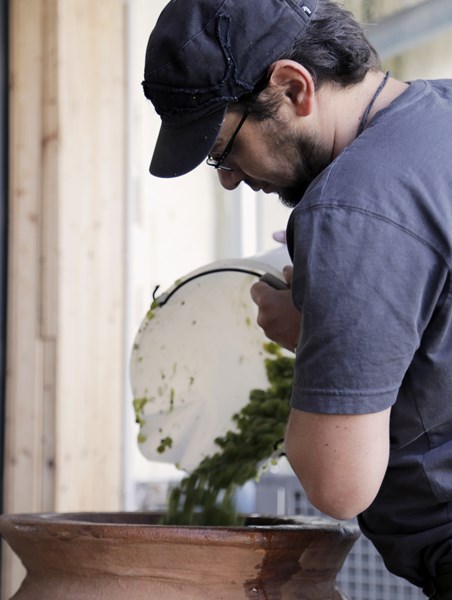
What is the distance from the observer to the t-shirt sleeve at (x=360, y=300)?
1.00 metres

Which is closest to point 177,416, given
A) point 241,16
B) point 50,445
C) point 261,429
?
point 261,429

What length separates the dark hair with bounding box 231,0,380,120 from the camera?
1.16 m

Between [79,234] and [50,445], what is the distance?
2.23 feet

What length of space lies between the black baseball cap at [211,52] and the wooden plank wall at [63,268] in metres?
1.97

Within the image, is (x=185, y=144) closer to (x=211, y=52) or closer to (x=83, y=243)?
(x=211, y=52)

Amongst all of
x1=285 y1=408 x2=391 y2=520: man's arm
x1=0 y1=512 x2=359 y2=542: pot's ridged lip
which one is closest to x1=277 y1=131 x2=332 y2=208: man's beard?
x1=285 y1=408 x2=391 y2=520: man's arm

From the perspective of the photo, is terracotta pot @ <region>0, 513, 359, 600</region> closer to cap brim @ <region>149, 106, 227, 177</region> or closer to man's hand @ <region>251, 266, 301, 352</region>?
man's hand @ <region>251, 266, 301, 352</region>

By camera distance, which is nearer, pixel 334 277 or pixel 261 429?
pixel 334 277

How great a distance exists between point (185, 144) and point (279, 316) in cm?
26

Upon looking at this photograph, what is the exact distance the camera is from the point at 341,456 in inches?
40.5

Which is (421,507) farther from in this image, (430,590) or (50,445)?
(50,445)

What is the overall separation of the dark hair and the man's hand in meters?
0.25

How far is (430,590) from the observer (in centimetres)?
129

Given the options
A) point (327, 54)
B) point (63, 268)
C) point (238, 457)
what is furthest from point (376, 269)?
point (63, 268)
